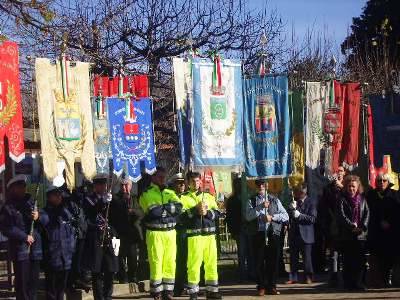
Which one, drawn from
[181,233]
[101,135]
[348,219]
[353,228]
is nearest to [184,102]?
[181,233]

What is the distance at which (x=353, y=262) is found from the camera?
15016 mm

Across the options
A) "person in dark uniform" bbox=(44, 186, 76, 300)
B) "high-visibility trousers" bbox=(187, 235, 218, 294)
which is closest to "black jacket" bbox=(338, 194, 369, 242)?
"high-visibility trousers" bbox=(187, 235, 218, 294)

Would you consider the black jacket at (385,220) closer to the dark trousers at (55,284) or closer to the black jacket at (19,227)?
the dark trousers at (55,284)

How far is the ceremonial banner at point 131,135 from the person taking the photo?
1633cm

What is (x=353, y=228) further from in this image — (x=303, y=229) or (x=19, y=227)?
(x=19, y=227)

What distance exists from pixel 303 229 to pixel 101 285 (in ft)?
14.9

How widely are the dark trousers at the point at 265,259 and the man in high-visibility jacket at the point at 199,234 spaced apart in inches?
36.3

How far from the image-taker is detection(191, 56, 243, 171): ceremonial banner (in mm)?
15484

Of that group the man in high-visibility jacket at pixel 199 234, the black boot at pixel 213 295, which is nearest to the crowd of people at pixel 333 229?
the black boot at pixel 213 295

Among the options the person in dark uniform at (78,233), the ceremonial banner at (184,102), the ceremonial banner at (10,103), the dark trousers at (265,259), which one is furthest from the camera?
the ceremonial banner at (184,102)

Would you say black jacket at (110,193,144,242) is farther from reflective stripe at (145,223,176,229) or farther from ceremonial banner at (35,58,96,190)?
ceremonial banner at (35,58,96,190)

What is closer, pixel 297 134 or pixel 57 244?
pixel 57 244

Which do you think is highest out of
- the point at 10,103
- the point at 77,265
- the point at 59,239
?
the point at 10,103

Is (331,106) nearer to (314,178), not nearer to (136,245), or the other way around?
(314,178)
